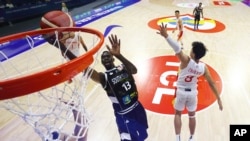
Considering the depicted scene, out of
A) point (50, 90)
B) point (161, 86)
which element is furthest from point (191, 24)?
point (50, 90)

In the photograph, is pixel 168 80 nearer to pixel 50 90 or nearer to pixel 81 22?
pixel 50 90

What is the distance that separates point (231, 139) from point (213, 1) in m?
16.3

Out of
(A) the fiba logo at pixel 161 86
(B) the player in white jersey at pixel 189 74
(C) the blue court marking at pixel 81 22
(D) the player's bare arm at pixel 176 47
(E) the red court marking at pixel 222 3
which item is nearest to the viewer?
(D) the player's bare arm at pixel 176 47

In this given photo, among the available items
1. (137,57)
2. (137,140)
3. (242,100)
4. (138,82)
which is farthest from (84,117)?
(137,57)

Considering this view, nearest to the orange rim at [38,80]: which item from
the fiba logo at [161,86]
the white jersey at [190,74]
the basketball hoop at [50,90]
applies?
the basketball hoop at [50,90]

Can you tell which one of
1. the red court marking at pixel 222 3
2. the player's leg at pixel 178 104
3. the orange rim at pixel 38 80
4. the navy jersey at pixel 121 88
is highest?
the orange rim at pixel 38 80

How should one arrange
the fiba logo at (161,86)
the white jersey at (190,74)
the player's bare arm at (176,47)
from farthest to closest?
the fiba logo at (161,86) < the white jersey at (190,74) < the player's bare arm at (176,47)

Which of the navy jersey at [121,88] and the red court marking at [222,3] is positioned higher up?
the navy jersey at [121,88]

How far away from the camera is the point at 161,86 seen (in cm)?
634

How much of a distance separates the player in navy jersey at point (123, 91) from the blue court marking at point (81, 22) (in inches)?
166

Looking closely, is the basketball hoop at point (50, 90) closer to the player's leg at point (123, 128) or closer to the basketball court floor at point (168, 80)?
the player's leg at point (123, 128)

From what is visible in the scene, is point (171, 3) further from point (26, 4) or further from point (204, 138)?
point (204, 138)

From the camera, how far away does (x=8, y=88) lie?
6.57 feet

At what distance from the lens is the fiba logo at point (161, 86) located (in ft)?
18.3
